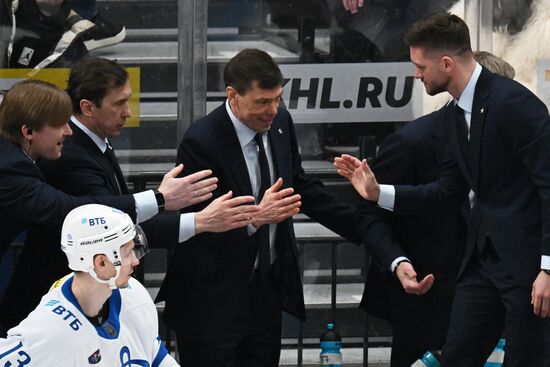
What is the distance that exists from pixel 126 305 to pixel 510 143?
2051 mm

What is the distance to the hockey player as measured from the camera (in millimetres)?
5219

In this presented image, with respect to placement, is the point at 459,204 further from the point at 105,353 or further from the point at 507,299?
the point at 105,353

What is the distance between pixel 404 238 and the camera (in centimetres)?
735

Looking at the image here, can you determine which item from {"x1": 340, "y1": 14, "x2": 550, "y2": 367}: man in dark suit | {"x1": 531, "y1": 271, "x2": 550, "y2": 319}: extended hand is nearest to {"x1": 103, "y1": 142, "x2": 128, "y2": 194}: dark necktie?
{"x1": 340, "y1": 14, "x2": 550, "y2": 367}: man in dark suit

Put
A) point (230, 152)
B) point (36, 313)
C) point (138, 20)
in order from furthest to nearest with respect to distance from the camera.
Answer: point (138, 20) < point (230, 152) < point (36, 313)

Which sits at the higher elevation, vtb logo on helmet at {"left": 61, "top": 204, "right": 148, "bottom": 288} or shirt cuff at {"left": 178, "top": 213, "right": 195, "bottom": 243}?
vtb logo on helmet at {"left": 61, "top": 204, "right": 148, "bottom": 288}

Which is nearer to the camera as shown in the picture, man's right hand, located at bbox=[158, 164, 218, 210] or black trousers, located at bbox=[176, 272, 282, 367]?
man's right hand, located at bbox=[158, 164, 218, 210]

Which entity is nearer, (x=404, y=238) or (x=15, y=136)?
(x=15, y=136)

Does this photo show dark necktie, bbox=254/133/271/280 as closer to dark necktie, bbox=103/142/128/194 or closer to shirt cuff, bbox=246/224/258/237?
shirt cuff, bbox=246/224/258/237

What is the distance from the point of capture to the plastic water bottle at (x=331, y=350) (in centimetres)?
773

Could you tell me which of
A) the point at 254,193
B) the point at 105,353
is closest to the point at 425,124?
the point at 254,193

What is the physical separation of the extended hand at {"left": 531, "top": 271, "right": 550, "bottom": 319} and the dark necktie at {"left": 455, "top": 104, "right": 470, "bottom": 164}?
2.29 ft

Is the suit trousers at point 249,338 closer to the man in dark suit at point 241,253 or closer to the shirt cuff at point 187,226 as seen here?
the man in dark suit at point 241,253

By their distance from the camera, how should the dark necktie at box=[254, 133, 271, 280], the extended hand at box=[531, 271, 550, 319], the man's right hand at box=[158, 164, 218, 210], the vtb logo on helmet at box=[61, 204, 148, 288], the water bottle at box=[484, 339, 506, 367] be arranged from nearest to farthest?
the vtb logo on helmet at box=[61, 204, 148, 288] < the extended hand at box=[531, 271, 550, 319] < the man's right hand at box=[158, 164, 218, 210] < the dark necktie at box=[254, 133, 271, 280] < the water bottle at box=[484, 339, 506, 367]
